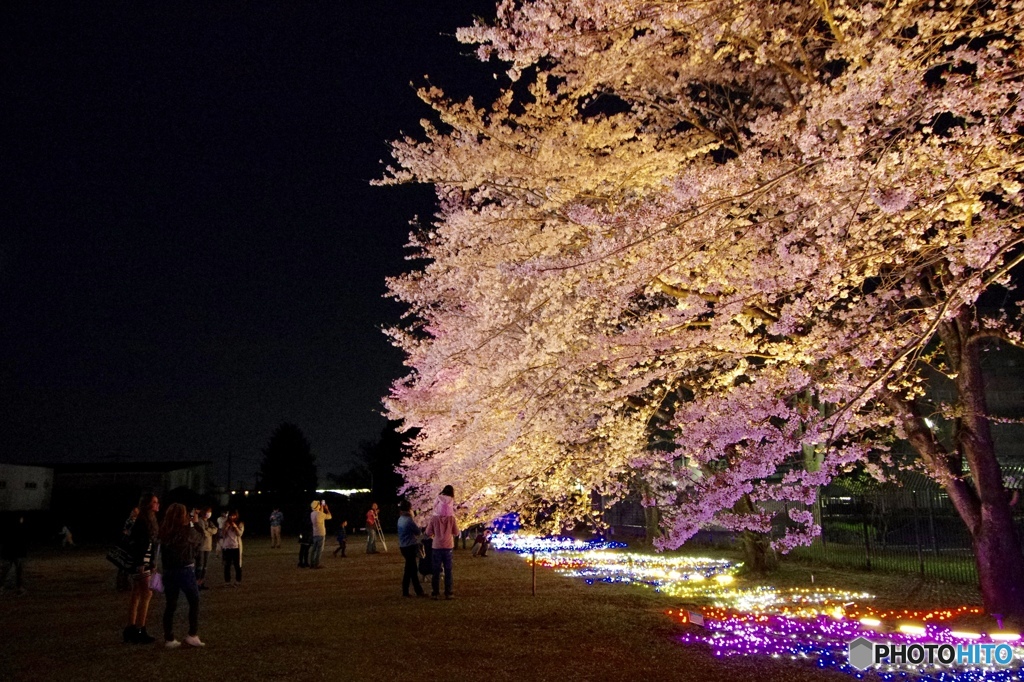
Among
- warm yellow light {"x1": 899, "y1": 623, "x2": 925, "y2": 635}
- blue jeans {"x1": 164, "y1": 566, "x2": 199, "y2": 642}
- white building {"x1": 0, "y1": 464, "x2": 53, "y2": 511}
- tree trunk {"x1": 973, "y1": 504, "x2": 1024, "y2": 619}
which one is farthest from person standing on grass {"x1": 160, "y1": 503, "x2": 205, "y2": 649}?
white building {"x1": 0, "y1": 464, "x2": 53, "y2": 511}

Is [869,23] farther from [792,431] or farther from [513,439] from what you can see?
[513,439]

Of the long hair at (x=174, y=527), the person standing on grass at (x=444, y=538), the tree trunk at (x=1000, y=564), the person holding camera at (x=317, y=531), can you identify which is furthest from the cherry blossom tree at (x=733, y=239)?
the person holding camera at (x=317, y=531)

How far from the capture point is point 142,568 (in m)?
8.23

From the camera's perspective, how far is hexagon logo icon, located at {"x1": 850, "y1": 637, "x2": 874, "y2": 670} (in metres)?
6.71

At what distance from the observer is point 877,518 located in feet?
52.5

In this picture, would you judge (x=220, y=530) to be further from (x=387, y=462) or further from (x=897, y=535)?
(x=387, y=462)

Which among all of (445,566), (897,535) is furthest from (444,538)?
(897,535)

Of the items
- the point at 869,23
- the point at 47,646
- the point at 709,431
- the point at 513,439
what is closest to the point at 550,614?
the point at 513,439

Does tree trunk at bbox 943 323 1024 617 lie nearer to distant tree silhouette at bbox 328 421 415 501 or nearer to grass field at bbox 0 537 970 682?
grass field at bbox 0 537 970 682

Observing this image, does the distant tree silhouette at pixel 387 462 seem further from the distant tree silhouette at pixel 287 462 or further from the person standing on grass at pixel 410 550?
the person standing on grass at pixel 410 550

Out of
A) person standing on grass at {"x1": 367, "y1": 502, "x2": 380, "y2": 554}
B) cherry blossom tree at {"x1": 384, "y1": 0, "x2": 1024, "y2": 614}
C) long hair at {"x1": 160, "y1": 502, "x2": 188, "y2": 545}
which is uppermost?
cherry blossom tree at {"x1": 384, "y1": 0, "x2": 1024, "y2": 614}

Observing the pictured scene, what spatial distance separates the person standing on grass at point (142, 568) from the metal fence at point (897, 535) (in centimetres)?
1289

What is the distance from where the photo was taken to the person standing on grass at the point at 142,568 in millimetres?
8172

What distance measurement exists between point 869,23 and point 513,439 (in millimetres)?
7037
